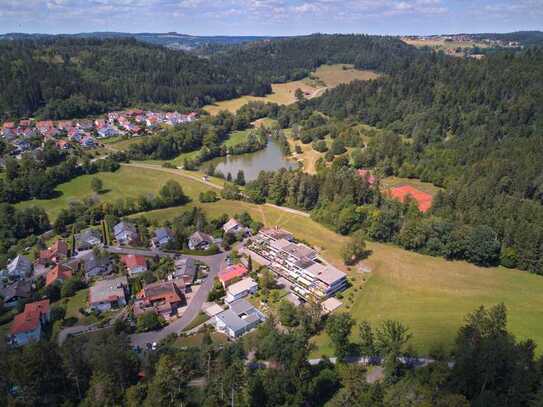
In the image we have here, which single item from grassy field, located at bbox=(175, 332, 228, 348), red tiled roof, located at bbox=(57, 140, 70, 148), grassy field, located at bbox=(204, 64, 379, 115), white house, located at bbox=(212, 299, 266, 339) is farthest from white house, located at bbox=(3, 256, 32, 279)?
grassy field, located at bbox=(204, 64, 379, 115)

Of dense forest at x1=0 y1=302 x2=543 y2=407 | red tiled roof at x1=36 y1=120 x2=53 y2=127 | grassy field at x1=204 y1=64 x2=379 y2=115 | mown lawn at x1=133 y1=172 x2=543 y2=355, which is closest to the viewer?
dense forest at x1=0 y1=302 x2=543 y2=407

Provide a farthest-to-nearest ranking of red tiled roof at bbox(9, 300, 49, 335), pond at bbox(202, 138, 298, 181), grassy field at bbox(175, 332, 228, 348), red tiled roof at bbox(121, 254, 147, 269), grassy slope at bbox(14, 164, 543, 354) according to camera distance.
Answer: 1. pond at bbox(202, 138, 298, 181)
2. red tiled roof at bbox(121, 254, 147, 269)
3. grassy slope at bbox(14, 164, 543, 354)
4. red tiled roof at bbox(9, 300, 49, 335)
5. grassy field at bbox(175, 332, 228, 348)

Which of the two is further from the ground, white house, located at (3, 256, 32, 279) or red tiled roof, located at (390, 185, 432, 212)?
red tiled roof, located at (390, 185, 432, 212)

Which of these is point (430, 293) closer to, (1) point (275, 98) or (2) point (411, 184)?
(2) point (411, 184)

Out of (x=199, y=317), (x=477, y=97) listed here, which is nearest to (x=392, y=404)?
(x=199, y=317)

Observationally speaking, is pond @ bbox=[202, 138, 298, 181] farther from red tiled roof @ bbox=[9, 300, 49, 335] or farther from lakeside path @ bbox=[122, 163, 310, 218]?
red tiled roof @ bbox=[9, 300, 49, 335]

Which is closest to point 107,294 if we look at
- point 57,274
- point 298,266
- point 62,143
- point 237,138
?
point 57,274

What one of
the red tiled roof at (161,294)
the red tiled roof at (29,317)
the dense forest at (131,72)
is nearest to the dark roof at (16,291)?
the red tiled roof at (29,317)

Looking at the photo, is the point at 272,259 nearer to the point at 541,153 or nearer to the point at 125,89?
the point at 541,153
